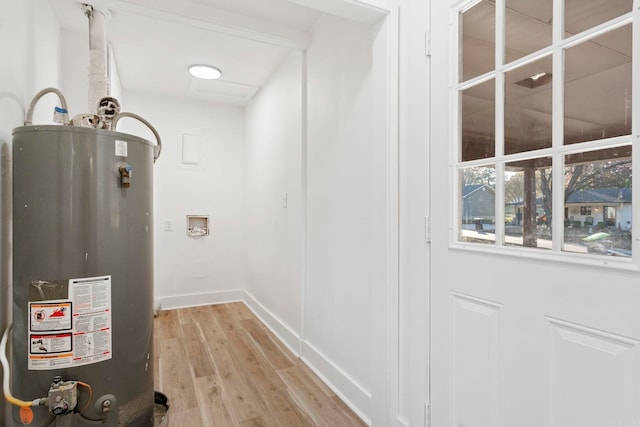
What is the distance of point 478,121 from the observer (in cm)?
124

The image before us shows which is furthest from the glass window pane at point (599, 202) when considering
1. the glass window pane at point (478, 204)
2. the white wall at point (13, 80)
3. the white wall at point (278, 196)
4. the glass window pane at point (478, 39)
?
the white wall at point (13, 80)

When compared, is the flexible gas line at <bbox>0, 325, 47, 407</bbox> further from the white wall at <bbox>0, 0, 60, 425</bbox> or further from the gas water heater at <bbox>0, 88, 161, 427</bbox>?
the white wall at <bbox>0, 0, 60, 425</bbox>

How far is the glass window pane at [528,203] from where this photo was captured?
103 centimetres

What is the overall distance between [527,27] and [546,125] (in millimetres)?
350

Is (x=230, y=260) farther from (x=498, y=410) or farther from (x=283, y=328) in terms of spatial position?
(x=498, y=410)

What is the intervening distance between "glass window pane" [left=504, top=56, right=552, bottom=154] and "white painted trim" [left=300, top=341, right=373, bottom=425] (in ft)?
4.81

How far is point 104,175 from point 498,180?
156cm

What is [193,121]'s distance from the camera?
393 cm

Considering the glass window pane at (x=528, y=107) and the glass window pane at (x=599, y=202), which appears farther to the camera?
the glass window pane at (x=528, y=107)

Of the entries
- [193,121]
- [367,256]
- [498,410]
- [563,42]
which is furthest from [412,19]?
[193,121]

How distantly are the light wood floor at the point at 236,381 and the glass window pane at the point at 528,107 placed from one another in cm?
165

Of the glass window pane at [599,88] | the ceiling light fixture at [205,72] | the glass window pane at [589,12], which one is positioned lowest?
the glass window pane at [599,88]

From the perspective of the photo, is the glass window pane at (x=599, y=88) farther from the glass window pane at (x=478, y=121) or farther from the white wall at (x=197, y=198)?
the white wall at (x=197, y=198)

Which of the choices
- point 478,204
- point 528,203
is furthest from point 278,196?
point 528,203
